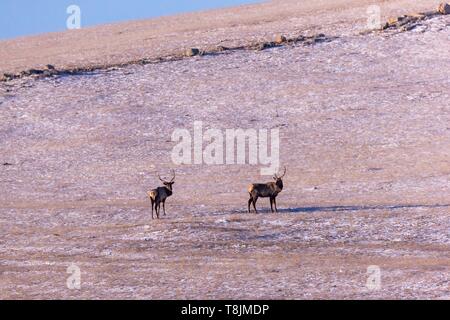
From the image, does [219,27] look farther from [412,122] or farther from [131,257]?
[131,257]

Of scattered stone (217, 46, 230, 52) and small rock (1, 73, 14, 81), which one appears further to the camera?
scattered stone (217, 46, 230, 52)

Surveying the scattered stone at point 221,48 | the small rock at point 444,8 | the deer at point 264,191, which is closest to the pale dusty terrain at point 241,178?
the deer at point 264,191

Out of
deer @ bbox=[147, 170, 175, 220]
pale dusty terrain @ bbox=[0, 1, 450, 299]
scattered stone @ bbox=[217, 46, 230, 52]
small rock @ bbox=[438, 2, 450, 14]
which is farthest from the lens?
small rock @ bbox=[438, 2, 450, 14]

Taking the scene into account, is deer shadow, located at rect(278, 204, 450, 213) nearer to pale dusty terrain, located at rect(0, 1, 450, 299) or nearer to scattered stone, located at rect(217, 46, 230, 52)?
pale dusty terrain, located at rect(0, 1, 450, 299)

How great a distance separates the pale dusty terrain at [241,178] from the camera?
70.0 ft

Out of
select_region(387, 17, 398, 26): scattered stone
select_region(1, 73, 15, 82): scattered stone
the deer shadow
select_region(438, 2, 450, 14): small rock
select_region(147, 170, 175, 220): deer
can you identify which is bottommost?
the deer shadow

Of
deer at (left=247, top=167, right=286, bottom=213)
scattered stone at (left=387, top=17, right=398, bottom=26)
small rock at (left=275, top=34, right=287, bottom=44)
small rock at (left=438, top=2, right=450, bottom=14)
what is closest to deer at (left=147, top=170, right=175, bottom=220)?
deer at (left=247, top=167, right=286, bottom=213)

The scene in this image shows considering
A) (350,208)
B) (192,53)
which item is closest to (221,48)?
(192,53)

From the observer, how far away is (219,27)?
54.8 metres

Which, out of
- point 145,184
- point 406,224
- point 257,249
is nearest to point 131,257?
point 257,249

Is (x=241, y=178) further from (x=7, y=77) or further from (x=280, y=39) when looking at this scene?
(x=7, y=77)

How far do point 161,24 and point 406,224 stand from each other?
38.9m

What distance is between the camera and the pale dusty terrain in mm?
21328
